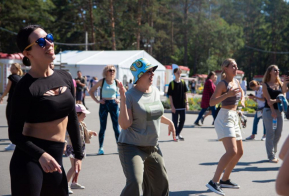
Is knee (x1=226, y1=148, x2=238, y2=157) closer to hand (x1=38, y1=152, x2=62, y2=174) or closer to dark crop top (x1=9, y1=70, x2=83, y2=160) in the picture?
dark crop top (x1=9, y1=70, x2=83, y2=160)

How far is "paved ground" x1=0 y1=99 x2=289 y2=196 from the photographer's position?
6184 mm

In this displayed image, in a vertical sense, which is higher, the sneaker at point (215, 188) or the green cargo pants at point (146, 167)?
the green cargo pants at point (146, 167)

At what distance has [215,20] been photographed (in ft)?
260

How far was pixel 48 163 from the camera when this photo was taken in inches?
117

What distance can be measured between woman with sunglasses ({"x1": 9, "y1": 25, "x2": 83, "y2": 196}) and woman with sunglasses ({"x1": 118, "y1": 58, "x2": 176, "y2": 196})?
1046 mm

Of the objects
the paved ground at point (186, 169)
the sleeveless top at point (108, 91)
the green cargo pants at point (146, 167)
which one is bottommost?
the paved ground at point (186, 169)

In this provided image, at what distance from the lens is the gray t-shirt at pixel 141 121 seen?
4423 mm

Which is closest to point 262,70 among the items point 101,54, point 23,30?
point 101,54

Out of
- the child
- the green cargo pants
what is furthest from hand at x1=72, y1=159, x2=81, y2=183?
the green cargo pants

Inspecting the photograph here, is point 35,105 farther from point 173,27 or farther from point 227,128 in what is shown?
point 173,27

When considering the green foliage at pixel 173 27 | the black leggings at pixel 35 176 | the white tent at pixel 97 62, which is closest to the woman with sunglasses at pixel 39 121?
the black leggings at pixel 35 176

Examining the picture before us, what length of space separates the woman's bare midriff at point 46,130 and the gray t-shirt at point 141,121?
131 cm

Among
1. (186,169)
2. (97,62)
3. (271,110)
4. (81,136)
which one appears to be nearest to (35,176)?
(81,136)

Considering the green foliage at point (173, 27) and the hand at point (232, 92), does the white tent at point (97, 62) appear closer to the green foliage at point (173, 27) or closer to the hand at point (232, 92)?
the green foliage at point (173, 27)
